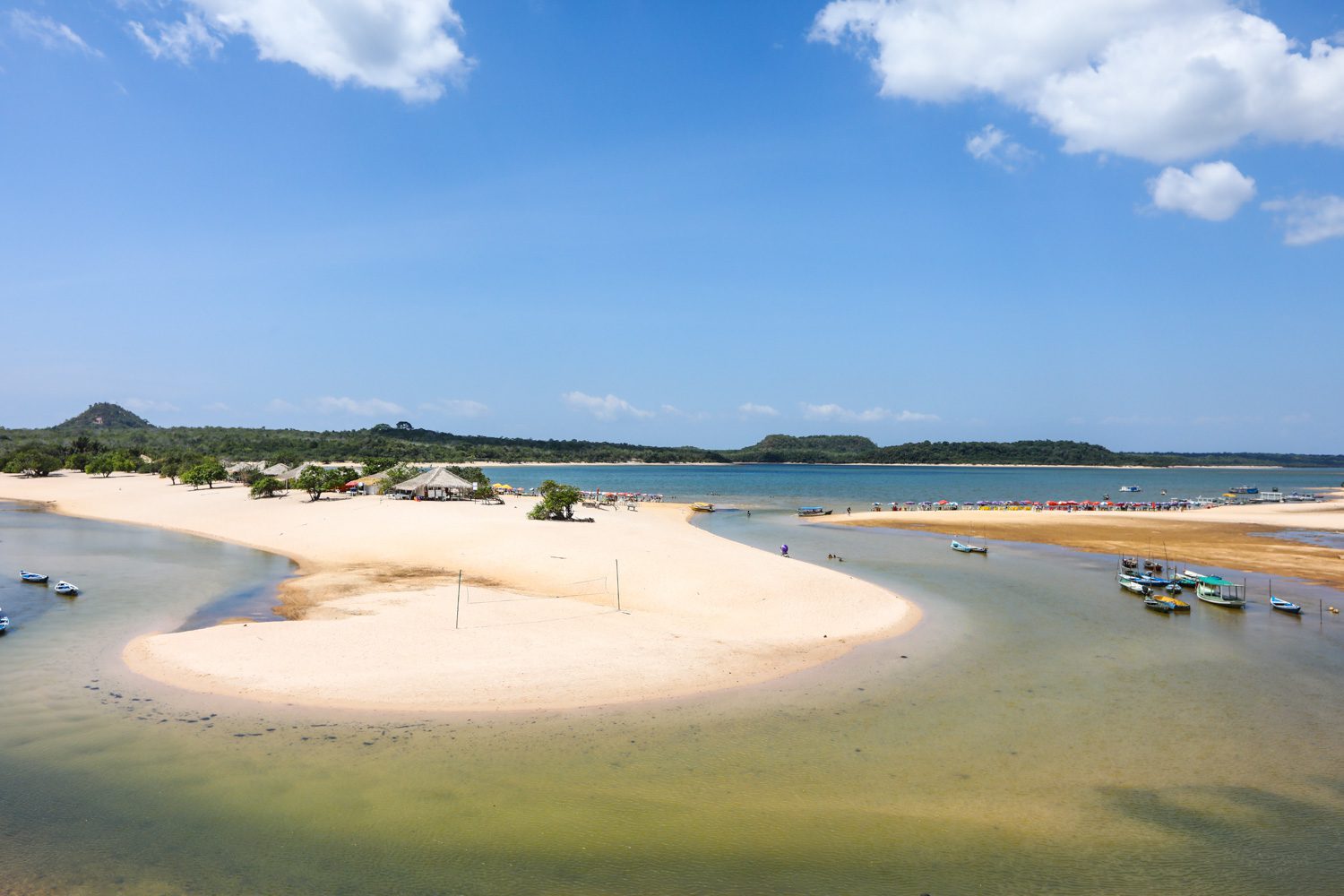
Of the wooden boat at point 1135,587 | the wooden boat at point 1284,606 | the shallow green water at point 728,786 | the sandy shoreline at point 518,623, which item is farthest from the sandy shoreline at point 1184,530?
the sandy shoreline at point 518,623

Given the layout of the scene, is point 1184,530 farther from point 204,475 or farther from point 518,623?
point 204,475

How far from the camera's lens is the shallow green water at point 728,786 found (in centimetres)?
1084

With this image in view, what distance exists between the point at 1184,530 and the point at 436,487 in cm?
6243

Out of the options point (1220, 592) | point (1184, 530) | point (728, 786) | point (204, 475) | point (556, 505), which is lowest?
point (728, 786)

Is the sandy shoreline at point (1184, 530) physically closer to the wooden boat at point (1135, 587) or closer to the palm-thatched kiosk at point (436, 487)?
the wooden boat at point (1135, 587)

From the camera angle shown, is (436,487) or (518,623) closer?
(518,623)

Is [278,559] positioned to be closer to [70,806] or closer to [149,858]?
[70,806]

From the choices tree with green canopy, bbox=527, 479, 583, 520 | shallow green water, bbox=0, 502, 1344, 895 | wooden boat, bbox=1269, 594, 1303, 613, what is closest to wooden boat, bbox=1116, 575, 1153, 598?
wooden boat, bbox=1269, 594, 1303, 613

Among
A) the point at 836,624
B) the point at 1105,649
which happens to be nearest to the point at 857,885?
the point at 836,624

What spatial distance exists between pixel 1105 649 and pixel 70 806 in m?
27.1

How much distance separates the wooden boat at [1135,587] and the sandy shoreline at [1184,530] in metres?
10.2

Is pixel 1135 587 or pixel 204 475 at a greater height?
pixel 204 475

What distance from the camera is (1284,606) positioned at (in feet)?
93.1

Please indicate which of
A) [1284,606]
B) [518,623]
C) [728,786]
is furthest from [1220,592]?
[518,623]
